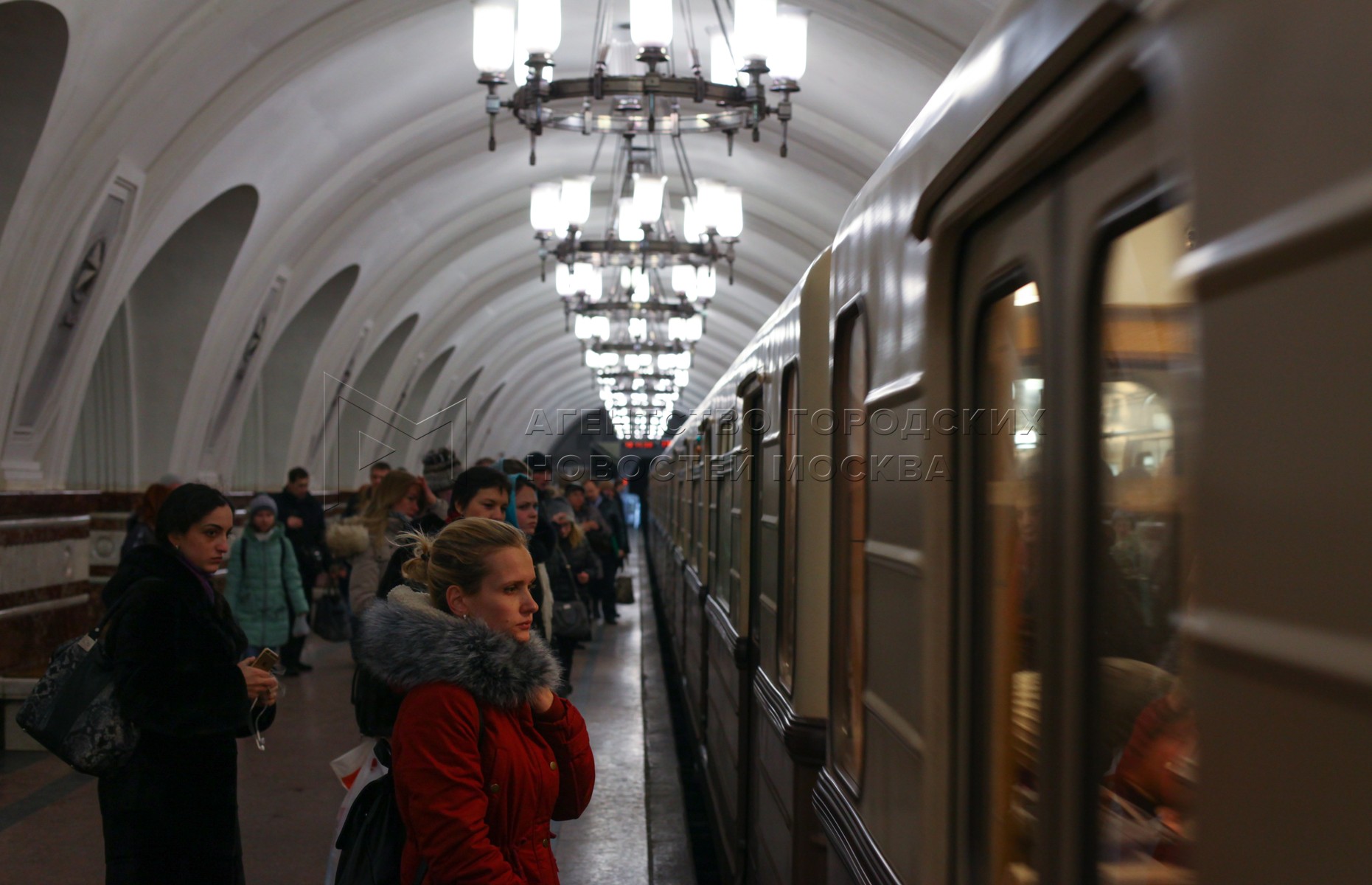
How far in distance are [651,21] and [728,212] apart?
4316mm

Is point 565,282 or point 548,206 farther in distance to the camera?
point 565,282

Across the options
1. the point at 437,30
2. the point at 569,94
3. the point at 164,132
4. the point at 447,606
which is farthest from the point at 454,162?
the point at 447,606

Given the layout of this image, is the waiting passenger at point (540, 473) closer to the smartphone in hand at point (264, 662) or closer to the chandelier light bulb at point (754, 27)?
the chandelier light bulb at point (754, 27)

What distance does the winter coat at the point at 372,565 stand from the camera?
606cm

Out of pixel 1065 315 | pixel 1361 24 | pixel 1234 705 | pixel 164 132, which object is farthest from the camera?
pixel 164 132

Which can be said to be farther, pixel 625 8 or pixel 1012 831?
pixel 625 8

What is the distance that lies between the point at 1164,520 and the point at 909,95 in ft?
40.4

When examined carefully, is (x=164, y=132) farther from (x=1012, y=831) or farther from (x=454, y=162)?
(x=1012, y=831)

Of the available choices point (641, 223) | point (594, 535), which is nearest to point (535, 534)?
point (641, 223)

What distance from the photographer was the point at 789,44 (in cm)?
834

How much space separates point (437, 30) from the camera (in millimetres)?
12898

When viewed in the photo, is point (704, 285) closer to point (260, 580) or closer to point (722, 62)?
point (722, 62)

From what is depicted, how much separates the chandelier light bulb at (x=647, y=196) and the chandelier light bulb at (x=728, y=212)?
0.72 m

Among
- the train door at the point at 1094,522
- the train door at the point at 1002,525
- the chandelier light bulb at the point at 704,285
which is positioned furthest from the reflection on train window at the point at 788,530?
the chandelier light bulb at the point at 704,285
